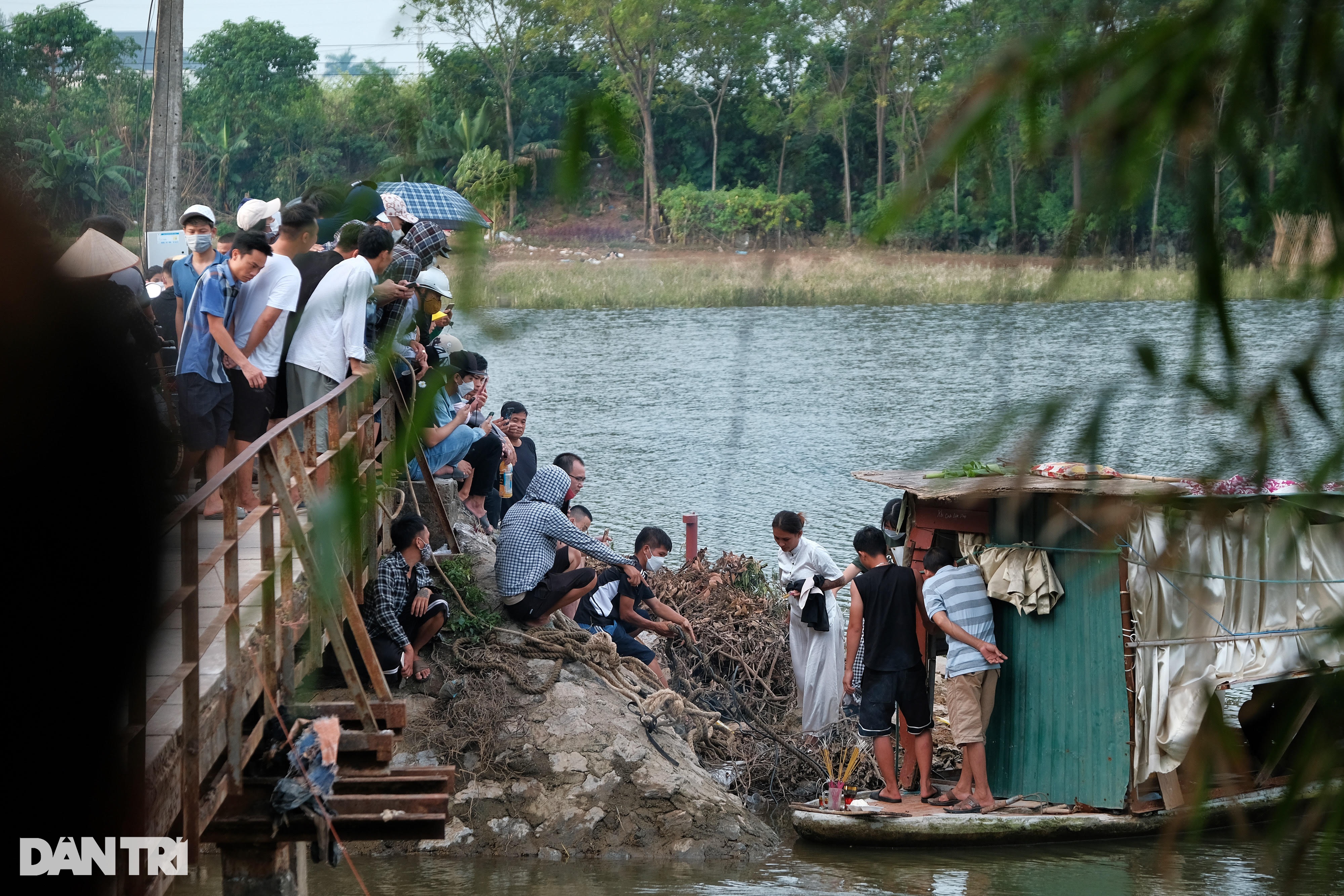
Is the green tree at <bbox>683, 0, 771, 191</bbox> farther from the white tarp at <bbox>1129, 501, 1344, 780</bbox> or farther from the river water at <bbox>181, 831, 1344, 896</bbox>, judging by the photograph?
the white tarp at <bbox>1129, 501, 1344, 780</bbox>

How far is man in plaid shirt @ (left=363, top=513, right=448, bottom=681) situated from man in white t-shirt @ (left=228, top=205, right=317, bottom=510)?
112cm

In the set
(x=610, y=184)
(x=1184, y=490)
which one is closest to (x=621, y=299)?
(x=610, y=184)

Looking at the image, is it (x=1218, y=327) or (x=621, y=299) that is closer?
(x=1218, y=327)

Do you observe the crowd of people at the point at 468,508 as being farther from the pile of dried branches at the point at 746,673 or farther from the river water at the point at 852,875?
the river water at the point at 852,875

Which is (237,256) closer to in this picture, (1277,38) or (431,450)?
(431,450)

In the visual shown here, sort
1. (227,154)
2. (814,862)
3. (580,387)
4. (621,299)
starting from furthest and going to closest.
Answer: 1. (580,387)
2. (814,862)
3. (227,154)
4. (621,299)

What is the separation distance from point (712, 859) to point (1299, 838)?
7.17 meters

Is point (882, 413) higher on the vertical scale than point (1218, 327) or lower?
lower

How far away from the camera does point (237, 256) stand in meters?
6.05

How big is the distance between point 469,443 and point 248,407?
124 inches

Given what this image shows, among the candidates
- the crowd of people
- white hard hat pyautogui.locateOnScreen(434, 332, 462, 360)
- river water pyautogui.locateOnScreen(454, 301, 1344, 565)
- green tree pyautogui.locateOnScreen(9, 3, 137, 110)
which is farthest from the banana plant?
white hard hat pyautogui.locateOnScreen(434, 332, 462, 360)

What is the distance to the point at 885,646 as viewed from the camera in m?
8.69

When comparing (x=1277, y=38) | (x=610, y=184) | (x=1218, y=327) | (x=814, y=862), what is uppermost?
(x=1277, y=38)

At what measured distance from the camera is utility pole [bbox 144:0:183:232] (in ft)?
26.6
